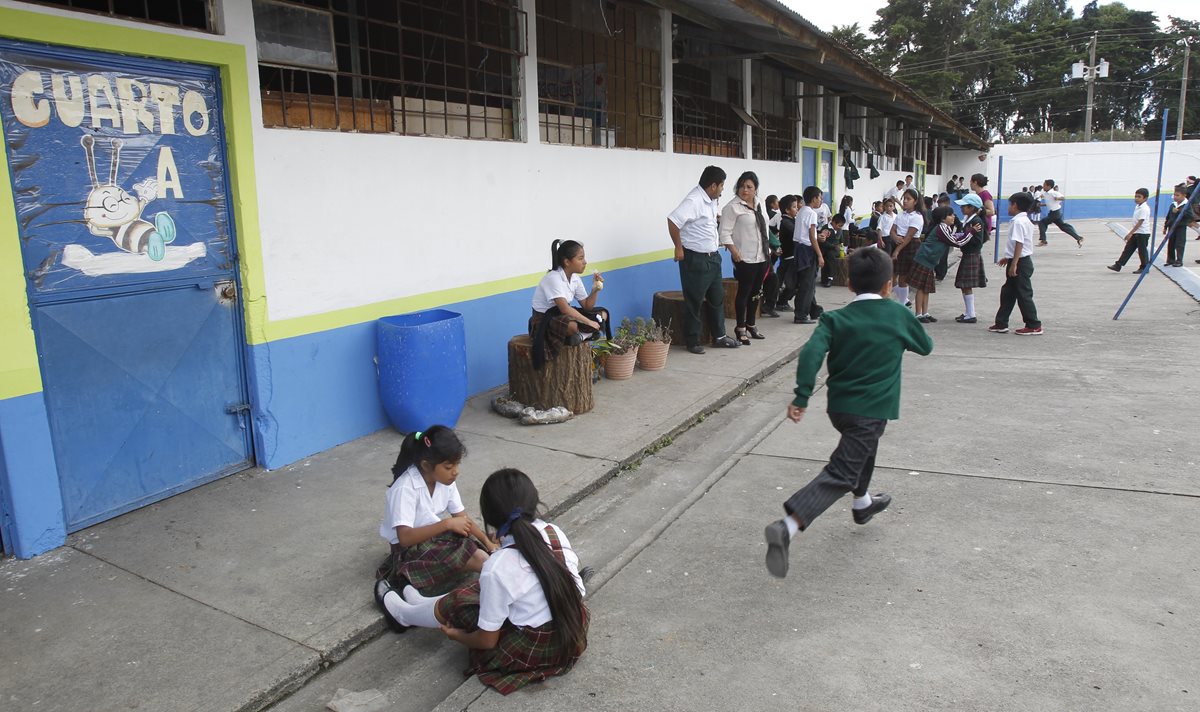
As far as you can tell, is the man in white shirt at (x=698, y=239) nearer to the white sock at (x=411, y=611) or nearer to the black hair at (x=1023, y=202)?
the black hair at (x=1023, y=202)


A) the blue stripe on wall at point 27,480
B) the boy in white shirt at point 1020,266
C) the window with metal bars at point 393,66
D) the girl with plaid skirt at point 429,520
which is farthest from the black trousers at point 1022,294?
the blue stripe on wall at point 27,480

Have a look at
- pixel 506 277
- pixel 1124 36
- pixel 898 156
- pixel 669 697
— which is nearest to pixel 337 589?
pixel 669 697

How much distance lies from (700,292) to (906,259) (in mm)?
4458

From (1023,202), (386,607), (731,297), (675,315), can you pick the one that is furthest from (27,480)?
(1023,202)

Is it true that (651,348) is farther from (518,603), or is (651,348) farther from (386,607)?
(518,603)

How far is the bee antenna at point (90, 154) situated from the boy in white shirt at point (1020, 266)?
8402 millimetres

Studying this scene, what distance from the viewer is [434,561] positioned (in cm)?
336

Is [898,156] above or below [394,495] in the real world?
above

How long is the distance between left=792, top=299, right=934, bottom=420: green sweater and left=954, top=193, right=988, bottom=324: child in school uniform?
Result: 6549mm

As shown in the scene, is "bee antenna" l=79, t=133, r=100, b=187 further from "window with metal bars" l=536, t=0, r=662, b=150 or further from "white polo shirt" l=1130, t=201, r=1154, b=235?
"white polo shirt" l=1130, t=201, r=1154, b=235

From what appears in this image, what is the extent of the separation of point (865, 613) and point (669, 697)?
1.03 meters

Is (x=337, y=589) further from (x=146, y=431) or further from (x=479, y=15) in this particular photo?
(x=479, y=15)

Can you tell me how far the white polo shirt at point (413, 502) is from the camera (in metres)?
3.31

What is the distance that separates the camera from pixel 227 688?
2877 mm
